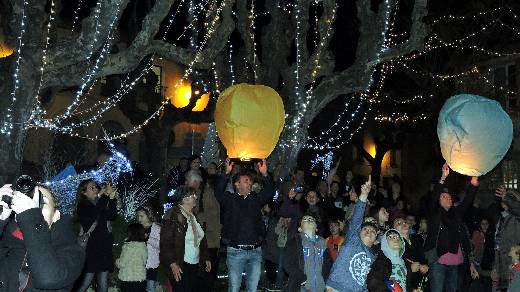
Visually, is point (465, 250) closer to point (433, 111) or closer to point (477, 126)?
point (477, 126)

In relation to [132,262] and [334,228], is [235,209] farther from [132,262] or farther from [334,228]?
[334,228]

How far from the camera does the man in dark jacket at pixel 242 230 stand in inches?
356

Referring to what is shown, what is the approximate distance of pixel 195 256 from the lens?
8.57 m

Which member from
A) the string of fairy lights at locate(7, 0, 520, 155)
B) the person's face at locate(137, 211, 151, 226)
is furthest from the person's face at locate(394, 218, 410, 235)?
the string of fairy lights at locate(7, 0, 520, 155)

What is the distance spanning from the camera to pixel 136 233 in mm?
9430

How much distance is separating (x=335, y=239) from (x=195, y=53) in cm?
441

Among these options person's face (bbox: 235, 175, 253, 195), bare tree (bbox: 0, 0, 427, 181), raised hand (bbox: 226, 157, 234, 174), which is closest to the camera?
person's face (bbox: 235, 175, 253, 195)

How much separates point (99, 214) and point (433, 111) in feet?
62.4

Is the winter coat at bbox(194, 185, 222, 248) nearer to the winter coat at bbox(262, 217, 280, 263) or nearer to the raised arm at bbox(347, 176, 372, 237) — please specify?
the winter coat at bbox(262, 217, 280, 263)

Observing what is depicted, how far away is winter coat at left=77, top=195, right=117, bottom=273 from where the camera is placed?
29.6ft

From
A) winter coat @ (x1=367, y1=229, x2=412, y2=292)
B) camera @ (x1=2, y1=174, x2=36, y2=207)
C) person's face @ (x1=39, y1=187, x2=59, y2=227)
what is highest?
camera @ (x1=2, y1=174, x2=36, y2=207)

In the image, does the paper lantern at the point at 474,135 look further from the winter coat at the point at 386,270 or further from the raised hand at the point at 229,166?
the raised hand at the point at 229,166

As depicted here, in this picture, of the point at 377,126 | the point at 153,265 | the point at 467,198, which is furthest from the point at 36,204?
the point at 377,126

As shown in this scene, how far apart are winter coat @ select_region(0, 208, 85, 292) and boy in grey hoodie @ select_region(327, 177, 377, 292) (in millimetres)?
4142
